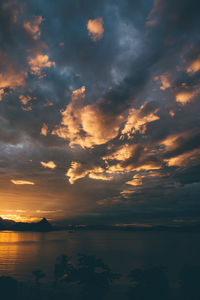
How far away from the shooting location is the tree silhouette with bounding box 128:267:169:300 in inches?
1902

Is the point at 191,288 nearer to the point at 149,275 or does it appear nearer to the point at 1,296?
the point at 149,275

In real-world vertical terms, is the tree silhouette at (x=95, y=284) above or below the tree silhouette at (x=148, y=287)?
above

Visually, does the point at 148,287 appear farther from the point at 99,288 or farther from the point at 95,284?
the point at 95,284

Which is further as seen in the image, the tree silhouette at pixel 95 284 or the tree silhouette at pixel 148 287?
the tree silhouette at pixel 148 287

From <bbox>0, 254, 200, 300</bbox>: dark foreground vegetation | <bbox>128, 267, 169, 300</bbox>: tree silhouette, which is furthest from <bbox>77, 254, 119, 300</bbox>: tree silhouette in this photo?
<bbox>128, 267, 169, 300</bbox>: tree silhouette

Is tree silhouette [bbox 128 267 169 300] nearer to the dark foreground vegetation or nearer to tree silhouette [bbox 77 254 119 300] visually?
the dark foreground vegetation

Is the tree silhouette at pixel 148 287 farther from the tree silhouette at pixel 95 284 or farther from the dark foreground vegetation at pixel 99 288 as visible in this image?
the tree silhouette at pixel 95 284

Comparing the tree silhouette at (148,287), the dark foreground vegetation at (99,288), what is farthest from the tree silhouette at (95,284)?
the tree silhouette at (148,287)

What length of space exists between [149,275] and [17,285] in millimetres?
41026

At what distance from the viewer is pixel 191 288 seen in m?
55.7

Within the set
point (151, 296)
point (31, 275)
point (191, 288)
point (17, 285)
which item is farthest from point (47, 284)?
point (191, 288)

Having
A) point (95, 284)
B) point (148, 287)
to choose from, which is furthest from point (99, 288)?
point (148, 287)

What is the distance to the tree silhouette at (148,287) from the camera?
48.3 metres

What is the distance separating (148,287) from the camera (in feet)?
175
